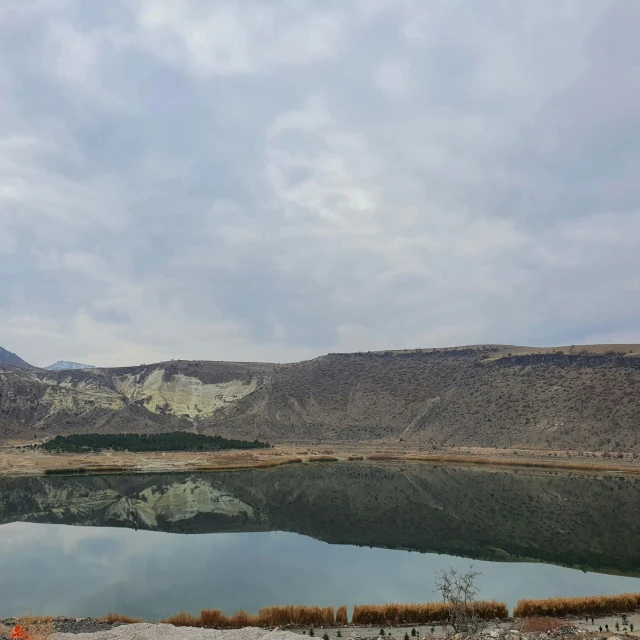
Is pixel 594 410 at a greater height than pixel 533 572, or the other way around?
pixel 594 410

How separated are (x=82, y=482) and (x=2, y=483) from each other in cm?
891

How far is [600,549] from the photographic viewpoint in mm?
31734

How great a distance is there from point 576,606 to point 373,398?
102m

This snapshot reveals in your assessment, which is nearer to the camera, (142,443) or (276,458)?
(276,458)

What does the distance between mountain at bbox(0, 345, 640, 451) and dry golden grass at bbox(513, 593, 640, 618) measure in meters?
63.5

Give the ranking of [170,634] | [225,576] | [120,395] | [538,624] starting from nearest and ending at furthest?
[170,634], [538,624], [225,576], [120,395]

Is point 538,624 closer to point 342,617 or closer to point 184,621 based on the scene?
point 342,617

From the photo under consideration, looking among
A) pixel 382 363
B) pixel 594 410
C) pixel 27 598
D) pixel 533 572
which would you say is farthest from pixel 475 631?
pixel 382 363

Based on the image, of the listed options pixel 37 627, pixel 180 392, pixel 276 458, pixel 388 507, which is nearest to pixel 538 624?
pixel 37 627

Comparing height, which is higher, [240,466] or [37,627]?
[37,627]

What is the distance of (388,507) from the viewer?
44.4 metres

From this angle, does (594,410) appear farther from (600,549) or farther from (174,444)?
(174,444)

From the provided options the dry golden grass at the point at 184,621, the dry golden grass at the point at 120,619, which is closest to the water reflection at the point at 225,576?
the dry golden grass at the point at 120,619

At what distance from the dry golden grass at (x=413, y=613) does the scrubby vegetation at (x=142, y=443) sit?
247 ft
